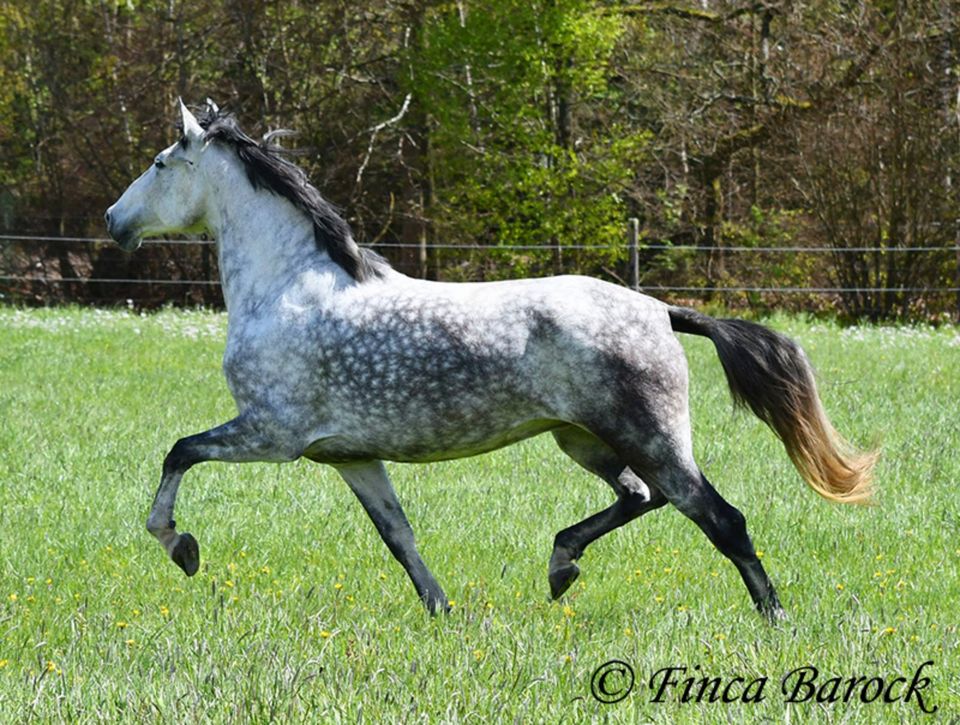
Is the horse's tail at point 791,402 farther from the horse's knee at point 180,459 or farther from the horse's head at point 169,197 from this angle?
the horse's head at point 169,197

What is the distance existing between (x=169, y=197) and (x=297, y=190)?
720 millimetres

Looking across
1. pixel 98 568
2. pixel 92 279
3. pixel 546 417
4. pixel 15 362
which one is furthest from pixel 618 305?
pixel 92 279

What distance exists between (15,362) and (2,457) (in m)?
5.85

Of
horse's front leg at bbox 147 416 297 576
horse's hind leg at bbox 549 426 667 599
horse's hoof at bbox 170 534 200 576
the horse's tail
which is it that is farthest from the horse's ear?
the horse's tail

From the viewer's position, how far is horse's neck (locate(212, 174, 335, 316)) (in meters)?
6.00

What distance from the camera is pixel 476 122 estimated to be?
26125mm

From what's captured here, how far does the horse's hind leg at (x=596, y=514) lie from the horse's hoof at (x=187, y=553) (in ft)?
5.13

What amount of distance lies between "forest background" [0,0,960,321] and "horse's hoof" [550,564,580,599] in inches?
717

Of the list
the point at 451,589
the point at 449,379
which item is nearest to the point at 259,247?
the point at 449,379

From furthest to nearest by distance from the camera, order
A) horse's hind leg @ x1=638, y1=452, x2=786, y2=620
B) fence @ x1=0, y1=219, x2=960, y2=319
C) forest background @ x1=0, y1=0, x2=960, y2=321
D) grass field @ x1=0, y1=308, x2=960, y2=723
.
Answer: fence @ x1=0, y1=219, x2=960, y2=319 < forest background @ x1=0, y1=0, x2=960, y2=321 < horse's hind leg @ x1=638, y1=452, x2=786, y2=620 < grass field @ x1=0, y1=308, x2=960, y2=723

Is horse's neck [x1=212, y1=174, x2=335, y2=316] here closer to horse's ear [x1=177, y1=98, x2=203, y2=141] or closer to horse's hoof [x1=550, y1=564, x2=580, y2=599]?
horse's ear [x1=177, y1=98, x2=203, y2=141]

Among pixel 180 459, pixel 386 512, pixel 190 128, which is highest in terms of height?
pixel 190 128

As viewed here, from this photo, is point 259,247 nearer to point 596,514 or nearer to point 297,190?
point 297,190

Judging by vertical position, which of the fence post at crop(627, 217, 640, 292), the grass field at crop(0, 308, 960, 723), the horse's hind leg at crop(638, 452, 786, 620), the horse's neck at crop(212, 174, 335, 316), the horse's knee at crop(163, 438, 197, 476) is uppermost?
the horse's neck at crop(212, 174, 335, 316)
